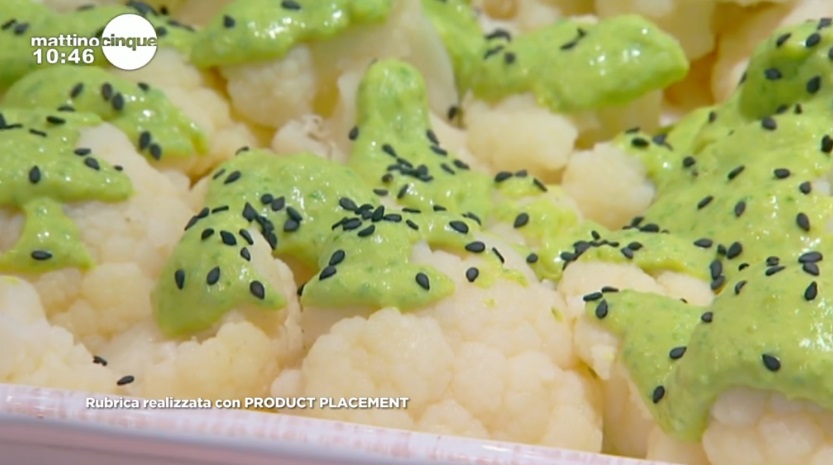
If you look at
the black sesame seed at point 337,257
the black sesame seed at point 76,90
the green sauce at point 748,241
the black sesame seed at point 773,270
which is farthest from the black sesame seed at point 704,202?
the black sesame seed at point 76,90

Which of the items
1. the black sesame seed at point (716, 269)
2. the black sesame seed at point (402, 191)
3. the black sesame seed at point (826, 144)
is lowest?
the black sesame seed at point (402, 191)

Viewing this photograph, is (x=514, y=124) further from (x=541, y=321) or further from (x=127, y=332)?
(x=127, y=332)

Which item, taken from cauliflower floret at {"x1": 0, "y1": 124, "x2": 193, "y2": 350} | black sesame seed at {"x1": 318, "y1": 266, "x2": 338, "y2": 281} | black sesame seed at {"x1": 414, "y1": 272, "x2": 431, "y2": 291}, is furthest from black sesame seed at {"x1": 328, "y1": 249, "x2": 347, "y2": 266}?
cauliflower floret at {"x1": 0, "y1": 124, "x2": 193, "y2": 350}

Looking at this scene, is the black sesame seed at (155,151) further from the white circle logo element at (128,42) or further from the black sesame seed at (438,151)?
the black sesame seed at (438,151)

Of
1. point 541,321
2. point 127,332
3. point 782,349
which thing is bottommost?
point 127,332

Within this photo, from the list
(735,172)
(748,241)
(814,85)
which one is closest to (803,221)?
(748,241)

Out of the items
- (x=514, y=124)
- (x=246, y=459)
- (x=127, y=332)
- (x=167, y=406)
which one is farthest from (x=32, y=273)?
(x=514, y=124)
